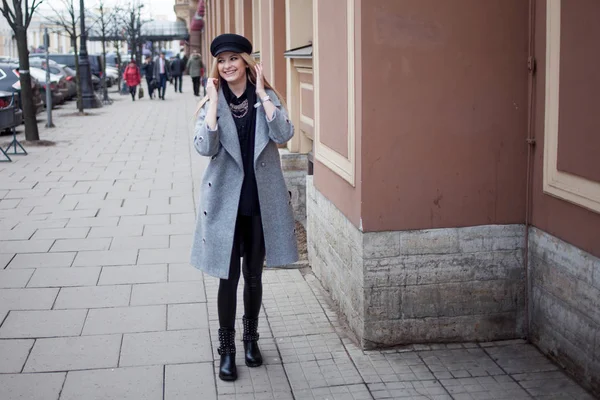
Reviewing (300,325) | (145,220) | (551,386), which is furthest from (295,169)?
(551,386)

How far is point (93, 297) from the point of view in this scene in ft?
21.7

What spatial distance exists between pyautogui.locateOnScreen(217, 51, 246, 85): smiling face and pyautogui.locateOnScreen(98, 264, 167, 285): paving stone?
2702 millimetres

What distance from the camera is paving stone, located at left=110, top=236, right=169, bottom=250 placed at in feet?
27.1

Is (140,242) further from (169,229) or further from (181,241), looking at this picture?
(169,229)

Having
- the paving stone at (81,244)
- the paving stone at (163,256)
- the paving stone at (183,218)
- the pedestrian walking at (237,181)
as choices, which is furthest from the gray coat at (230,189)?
the paving stone at (183,218)

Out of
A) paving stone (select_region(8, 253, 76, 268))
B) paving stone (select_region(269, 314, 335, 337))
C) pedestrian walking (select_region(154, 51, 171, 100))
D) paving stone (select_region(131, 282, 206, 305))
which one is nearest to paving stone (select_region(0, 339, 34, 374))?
paving stone (select_region(131, 282, 206, 305))

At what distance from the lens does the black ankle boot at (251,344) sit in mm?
5145

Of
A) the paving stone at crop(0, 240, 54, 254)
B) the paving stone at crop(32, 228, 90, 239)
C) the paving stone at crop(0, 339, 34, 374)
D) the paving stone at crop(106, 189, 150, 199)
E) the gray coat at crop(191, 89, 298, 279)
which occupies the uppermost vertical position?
the gray coat at crop(191, 89, 298, 279)

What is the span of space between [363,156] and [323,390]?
53.1 inches

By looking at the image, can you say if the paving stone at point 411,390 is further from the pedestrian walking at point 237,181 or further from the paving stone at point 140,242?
the paving stone at point 140,242

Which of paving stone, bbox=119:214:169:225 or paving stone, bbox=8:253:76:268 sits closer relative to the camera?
paving stone, bbox=8:253:76:268

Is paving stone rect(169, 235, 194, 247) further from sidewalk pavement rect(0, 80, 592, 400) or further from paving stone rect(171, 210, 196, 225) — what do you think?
paving stone rect(171, 210, 196, 225)

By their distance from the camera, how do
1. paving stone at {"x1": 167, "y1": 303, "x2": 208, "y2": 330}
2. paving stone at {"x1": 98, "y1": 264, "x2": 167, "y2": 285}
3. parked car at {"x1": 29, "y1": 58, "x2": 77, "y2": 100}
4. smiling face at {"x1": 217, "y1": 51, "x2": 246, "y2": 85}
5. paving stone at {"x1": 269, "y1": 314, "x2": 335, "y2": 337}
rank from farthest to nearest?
parked car at {"x1": 29, "y1": 58, "x2": 77, "y2": 100}, paving stone at {"x1": 98, "y1": 264, "x2": 167, "y2": 285}, paving stone at {"x1": 167, "y1": 303, "x2": 208, "y2": 330}, paving stone at {"x1": 269, "y1": 314, "x2": 335, "y2": 337}, smiling face at {"x1": 217, "y1": 51, "x2": 246, "y2": 85}

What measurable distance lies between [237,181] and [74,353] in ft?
5.03
